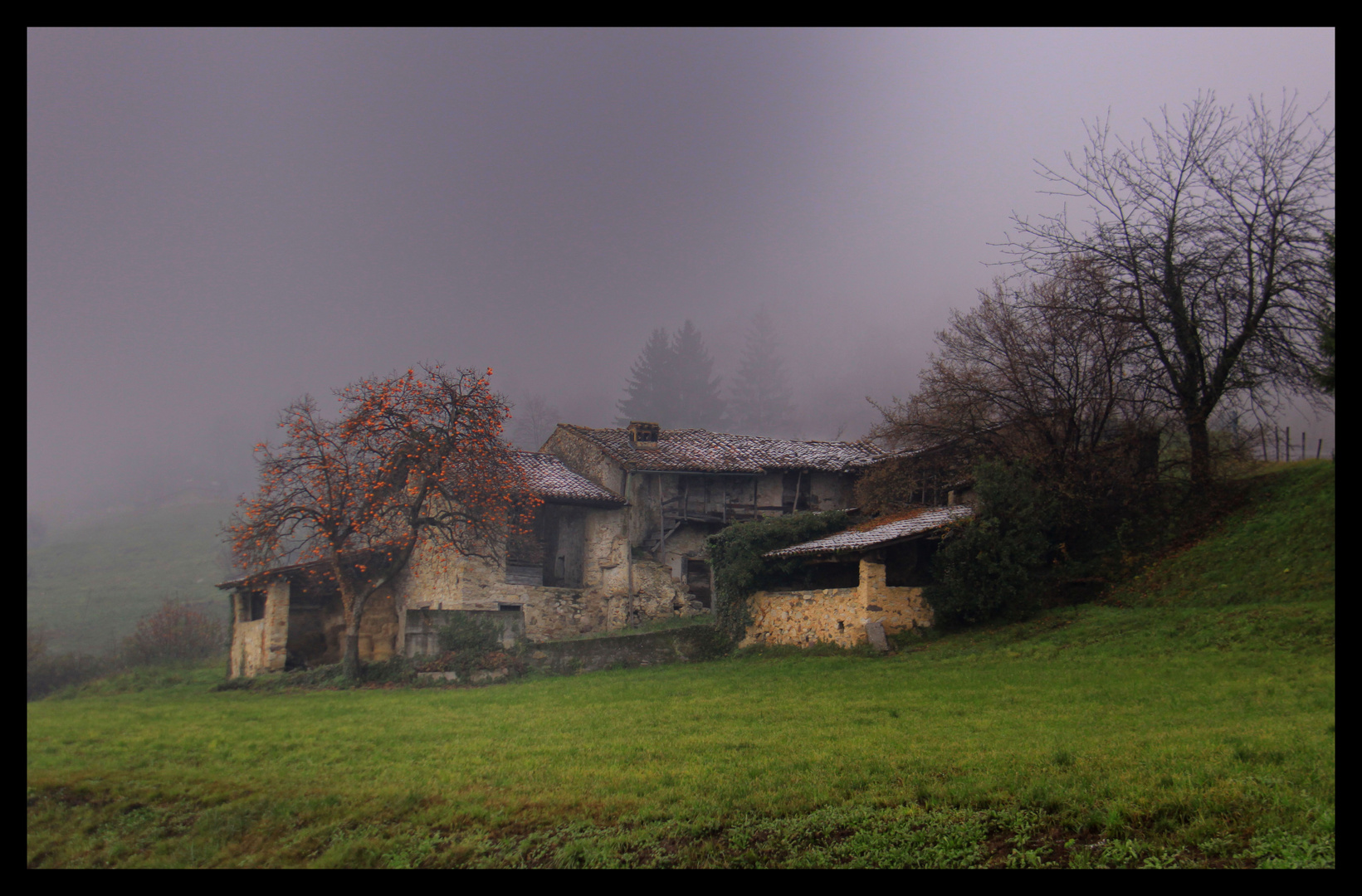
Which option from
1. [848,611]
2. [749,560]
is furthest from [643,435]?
[848,611]

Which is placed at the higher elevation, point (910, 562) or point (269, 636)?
point (910, 562)

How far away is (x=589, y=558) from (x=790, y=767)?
2311 centimetres

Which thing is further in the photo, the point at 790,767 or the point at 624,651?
the point at 624,651

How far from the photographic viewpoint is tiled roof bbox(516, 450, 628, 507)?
100 ft

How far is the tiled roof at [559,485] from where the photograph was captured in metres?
30.5

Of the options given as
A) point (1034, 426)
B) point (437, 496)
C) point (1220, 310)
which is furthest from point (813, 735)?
point (1220, 310)

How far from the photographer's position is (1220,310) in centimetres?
2294

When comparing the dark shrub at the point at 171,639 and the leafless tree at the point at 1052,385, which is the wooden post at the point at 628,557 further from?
the dark shrub at the point at 171,639

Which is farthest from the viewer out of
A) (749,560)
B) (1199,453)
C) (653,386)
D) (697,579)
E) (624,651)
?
(653,386)

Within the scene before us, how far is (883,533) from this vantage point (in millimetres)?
22375

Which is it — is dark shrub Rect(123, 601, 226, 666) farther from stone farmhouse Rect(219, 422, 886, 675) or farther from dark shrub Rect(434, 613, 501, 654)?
dark shrub Rect(434, 613, 501, 654)

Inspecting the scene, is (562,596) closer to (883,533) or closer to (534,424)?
(883,533)

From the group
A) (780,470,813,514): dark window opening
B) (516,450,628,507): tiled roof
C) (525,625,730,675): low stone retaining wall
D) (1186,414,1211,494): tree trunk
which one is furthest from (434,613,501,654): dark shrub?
(1186,414,1211,494): tree trunk

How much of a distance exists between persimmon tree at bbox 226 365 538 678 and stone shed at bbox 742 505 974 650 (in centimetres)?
926
